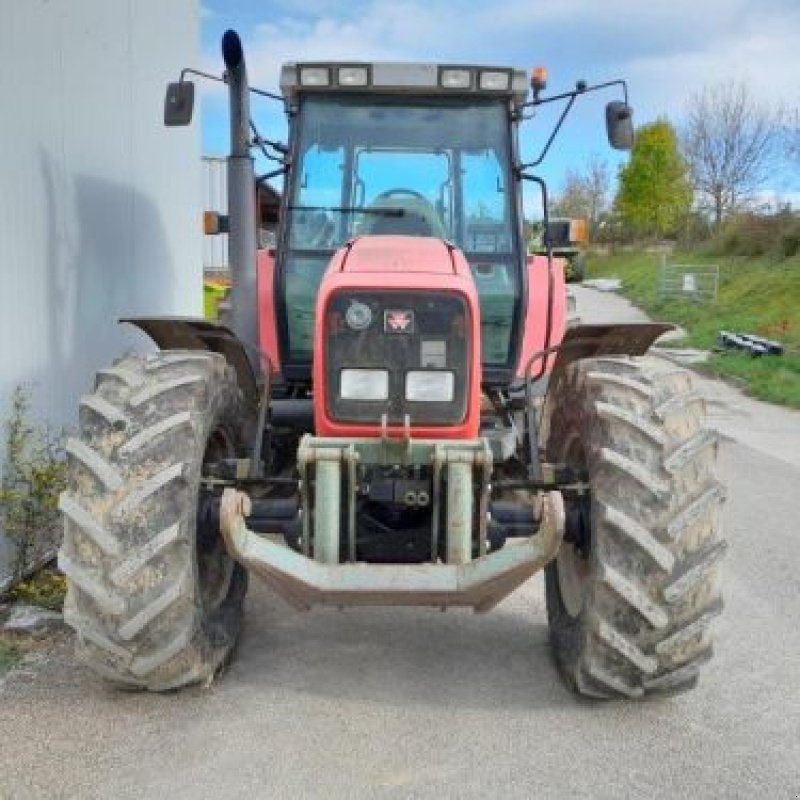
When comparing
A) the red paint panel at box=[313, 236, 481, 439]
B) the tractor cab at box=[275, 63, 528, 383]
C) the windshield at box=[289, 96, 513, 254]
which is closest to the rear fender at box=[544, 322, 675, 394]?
the tractor cab at box=[275, 63, 528, 383]

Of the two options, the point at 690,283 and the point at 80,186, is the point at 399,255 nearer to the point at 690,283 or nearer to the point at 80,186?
the point at 80,186

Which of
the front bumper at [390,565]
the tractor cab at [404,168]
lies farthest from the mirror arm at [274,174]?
the front bumper at [390,565]

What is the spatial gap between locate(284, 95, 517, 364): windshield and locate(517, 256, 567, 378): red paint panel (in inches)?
9.7

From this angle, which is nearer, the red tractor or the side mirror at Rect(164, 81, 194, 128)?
the red tractor

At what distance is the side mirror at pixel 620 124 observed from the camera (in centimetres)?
548

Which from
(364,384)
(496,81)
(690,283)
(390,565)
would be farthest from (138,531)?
(690,283)

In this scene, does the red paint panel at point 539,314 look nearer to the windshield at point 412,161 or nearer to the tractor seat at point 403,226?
the windshield at point 412,161

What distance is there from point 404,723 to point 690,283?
26.3 metres

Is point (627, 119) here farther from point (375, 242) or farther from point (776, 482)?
point (776, 482)

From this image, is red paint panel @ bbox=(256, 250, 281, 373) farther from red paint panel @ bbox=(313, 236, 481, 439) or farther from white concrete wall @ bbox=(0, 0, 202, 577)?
white concrete wall @ bbox=(0, 0, 202, 577)

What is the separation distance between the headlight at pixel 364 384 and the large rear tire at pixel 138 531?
58cm

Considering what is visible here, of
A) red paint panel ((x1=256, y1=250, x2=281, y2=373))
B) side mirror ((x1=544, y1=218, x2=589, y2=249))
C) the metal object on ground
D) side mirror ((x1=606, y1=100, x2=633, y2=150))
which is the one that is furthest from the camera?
the metal object on ground

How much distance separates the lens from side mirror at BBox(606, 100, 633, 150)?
548 cm

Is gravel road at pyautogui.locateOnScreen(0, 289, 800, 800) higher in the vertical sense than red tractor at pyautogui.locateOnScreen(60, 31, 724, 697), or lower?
lower
